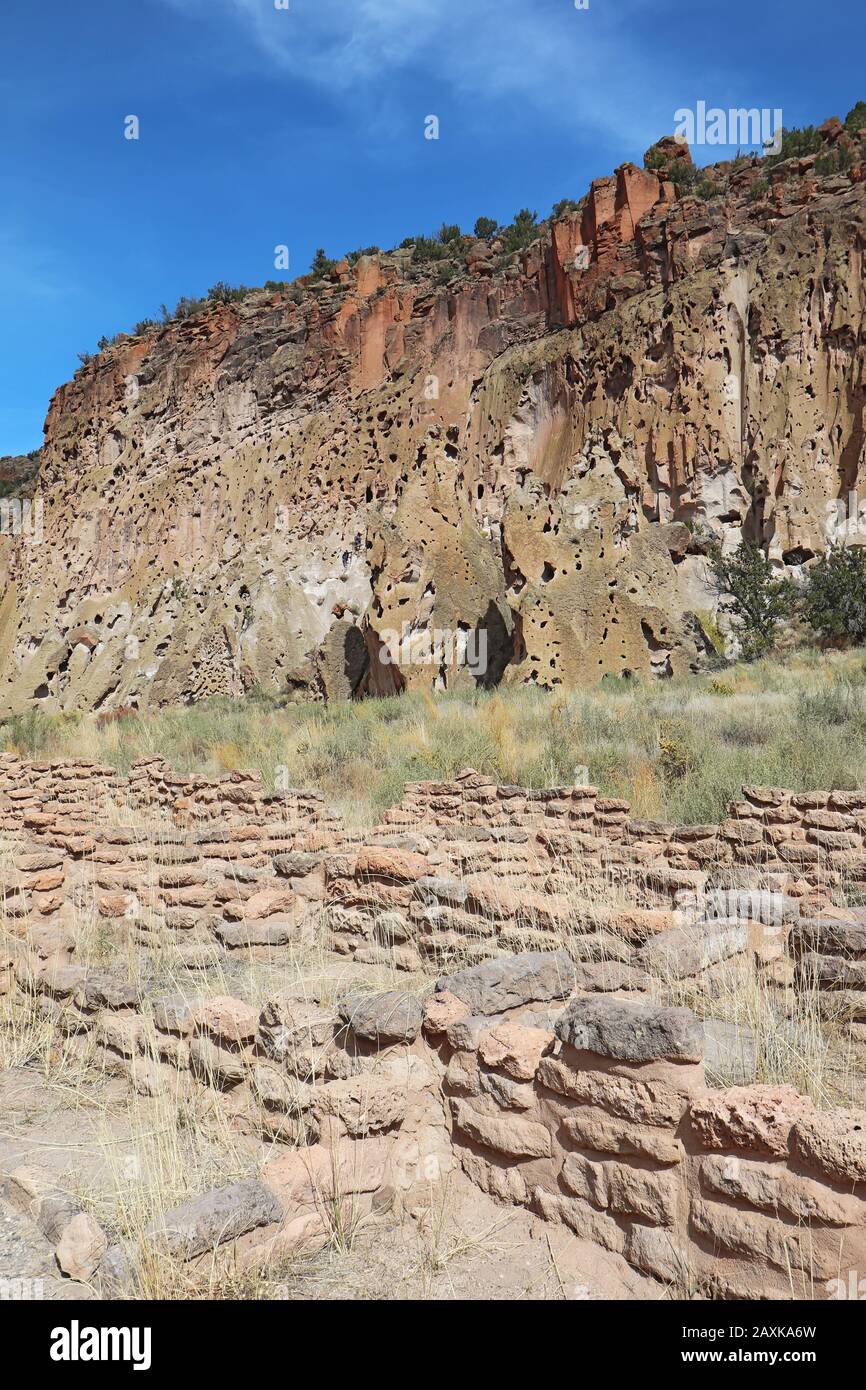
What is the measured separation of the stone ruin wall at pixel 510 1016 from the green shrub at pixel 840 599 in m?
11.2

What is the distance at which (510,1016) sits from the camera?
3438 mm

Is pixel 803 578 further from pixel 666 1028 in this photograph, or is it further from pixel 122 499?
pixel 122 499

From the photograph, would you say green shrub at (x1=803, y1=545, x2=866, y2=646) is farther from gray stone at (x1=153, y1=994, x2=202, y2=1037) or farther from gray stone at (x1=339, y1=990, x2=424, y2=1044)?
gray stone at (x1=153, y1=994, x2=202, y2=1037)

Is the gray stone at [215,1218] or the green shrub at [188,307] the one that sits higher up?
the green shrub at [188,307]

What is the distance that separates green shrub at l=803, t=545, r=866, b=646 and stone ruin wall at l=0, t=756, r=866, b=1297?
439 inches

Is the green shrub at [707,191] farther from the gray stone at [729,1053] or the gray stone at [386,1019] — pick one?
the gray stone at [386,1019]

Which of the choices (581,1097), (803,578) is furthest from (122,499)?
(581,1097)

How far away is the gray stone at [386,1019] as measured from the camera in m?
3.22

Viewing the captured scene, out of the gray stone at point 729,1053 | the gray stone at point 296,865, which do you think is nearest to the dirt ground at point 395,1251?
the gray stone at point 729,1053

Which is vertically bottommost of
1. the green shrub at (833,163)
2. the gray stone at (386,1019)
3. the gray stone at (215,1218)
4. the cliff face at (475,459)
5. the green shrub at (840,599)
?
the gray stone at (215,1218)

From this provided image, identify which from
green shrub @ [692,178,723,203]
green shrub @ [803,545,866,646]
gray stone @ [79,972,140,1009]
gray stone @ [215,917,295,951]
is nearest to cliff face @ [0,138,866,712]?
green shrub @ [692,178,723,203]

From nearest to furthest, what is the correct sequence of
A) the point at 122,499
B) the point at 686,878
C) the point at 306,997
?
the point at 306,997 → the point at 686,878 → the point at 122,499
